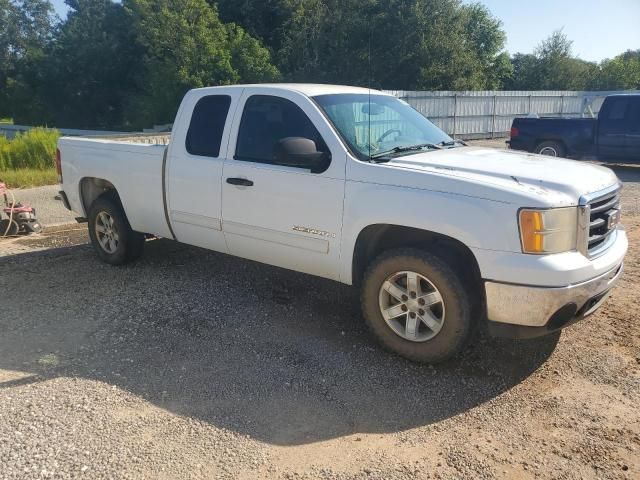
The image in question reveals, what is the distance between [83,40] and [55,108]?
6.42 m

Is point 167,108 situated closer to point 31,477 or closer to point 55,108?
point 55,108

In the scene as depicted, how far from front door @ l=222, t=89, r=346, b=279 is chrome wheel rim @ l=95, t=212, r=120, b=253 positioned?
1.94 metres

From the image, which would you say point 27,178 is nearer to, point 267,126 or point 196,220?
point 196,220

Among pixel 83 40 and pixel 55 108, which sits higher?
pixel 83 40

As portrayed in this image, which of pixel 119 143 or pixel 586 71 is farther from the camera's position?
pixel 586 71

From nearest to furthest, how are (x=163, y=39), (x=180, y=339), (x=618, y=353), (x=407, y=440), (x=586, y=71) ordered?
1. (x=407, y=440)
2. (x=618, y=353)
3. (x=180, y=339)
4. (x=163, y=39)
5. (x=586, y=71)

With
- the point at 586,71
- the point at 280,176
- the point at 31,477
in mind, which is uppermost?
the point at 586,71

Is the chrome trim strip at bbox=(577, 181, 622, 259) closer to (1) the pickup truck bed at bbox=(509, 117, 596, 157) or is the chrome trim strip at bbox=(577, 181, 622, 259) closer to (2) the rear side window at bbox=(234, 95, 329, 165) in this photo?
(2) the rear side window at bbox=(234, 95, 329, 165)

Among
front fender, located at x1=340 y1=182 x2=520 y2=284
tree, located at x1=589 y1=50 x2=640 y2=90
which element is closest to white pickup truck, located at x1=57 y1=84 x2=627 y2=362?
front fender, located at x1=340 y1=182 x2=520 y2=284

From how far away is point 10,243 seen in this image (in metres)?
7.64

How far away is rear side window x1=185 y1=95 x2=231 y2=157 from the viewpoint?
5047 mm

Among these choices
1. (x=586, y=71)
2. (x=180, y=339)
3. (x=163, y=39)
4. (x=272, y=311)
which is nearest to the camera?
(x=180, y=339)

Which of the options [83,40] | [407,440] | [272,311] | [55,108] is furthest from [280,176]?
[55,108]

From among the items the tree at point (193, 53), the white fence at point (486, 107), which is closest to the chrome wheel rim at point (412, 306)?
the white fence at point (486, 107)
